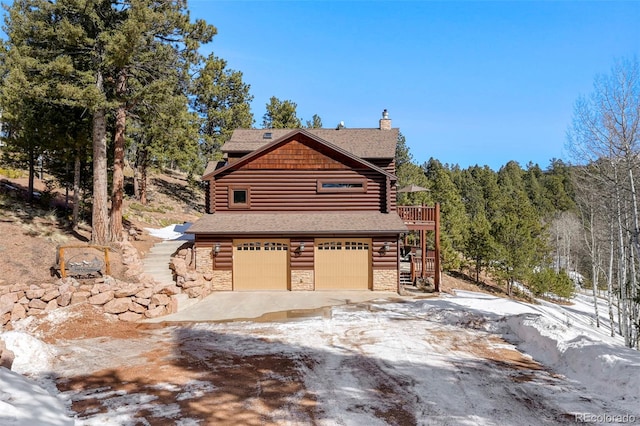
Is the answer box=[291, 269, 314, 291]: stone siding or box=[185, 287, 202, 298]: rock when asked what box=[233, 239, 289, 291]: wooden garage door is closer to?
box=[291, 269, 314, 291]: stone siding

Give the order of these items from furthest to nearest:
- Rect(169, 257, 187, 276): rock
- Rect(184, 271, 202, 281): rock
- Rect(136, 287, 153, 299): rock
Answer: Rect(169, 257, 187, 276): rock, Rect(184, 271, 202, 281): rock, Rect(136, 287, 153, 299): rock

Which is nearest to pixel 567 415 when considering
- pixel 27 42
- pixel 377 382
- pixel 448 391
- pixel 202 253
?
pixel 448 391

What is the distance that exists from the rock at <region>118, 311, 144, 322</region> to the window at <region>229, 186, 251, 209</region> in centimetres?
624

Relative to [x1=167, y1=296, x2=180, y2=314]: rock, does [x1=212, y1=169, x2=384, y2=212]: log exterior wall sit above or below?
above

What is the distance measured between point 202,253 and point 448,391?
11.2m

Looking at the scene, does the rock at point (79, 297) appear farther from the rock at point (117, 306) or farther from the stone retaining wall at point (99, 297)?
the rock at point (117, 306)

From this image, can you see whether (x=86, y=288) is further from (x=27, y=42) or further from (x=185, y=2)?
(x=185, y=2)

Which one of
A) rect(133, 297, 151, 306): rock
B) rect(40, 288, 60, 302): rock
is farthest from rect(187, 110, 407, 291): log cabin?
rect(40, 288, 60, 302): rock

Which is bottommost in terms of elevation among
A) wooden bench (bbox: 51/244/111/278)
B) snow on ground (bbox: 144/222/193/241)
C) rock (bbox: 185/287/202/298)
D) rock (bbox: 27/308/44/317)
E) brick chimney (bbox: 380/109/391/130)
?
rock (bbox: 185/287/202/298)

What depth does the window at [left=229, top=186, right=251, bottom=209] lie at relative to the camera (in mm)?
15531

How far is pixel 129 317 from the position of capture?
402 inches

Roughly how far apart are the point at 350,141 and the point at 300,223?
565 cm

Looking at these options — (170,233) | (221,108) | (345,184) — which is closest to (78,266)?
(170,233)

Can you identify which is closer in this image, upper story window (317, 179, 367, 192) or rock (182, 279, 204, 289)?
rock (182, 279, 204, 289)
